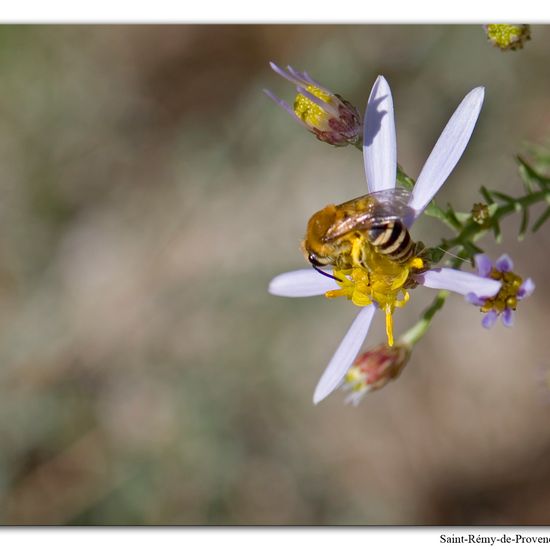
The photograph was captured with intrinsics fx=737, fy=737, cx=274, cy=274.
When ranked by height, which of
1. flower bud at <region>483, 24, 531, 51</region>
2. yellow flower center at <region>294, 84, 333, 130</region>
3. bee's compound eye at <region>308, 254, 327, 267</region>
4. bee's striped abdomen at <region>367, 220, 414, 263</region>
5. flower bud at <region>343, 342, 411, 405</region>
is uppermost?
flower bud at <region>483, 24, 531, 51</region>

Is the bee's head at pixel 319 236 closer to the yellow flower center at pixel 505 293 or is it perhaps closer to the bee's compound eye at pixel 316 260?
the bee's compound eye at pixel 316 260

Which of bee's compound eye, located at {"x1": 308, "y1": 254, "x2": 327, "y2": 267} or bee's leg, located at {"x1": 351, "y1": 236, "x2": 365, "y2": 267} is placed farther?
bee's compound eye, located at {"x1": 308, "y1": 254, "x2": 327, "y2": 267}

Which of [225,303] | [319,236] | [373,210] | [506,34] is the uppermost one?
[506,34]

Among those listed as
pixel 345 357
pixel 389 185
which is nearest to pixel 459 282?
pixel 389 185

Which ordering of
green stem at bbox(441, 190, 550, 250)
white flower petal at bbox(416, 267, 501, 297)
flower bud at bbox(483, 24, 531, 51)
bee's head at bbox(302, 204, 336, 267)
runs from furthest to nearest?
flower bud at bbox(483, 24, 531, 51)
green stem at bbox(441, 190, 550, 250)
bee's head at bbox(302, 204, 336, 267)
white flower petal at bbox(416, 267, 501, 297)

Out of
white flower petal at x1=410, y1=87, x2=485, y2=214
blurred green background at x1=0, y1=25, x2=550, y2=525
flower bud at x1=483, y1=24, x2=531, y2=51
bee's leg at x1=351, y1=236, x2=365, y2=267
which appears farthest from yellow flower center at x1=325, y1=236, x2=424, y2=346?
blurred green background at x1=0, y1=25, x2=550, y2=525

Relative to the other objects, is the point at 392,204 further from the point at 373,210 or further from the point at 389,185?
the point at 389,185

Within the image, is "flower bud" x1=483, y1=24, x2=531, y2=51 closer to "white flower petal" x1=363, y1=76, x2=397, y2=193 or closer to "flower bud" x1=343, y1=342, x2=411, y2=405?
"white flower petal" x1=363, y1=76, x2=397, y2=193

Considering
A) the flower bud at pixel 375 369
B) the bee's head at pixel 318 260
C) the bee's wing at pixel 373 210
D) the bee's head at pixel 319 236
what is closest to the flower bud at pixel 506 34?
the bee's wing at pixel 373 210
